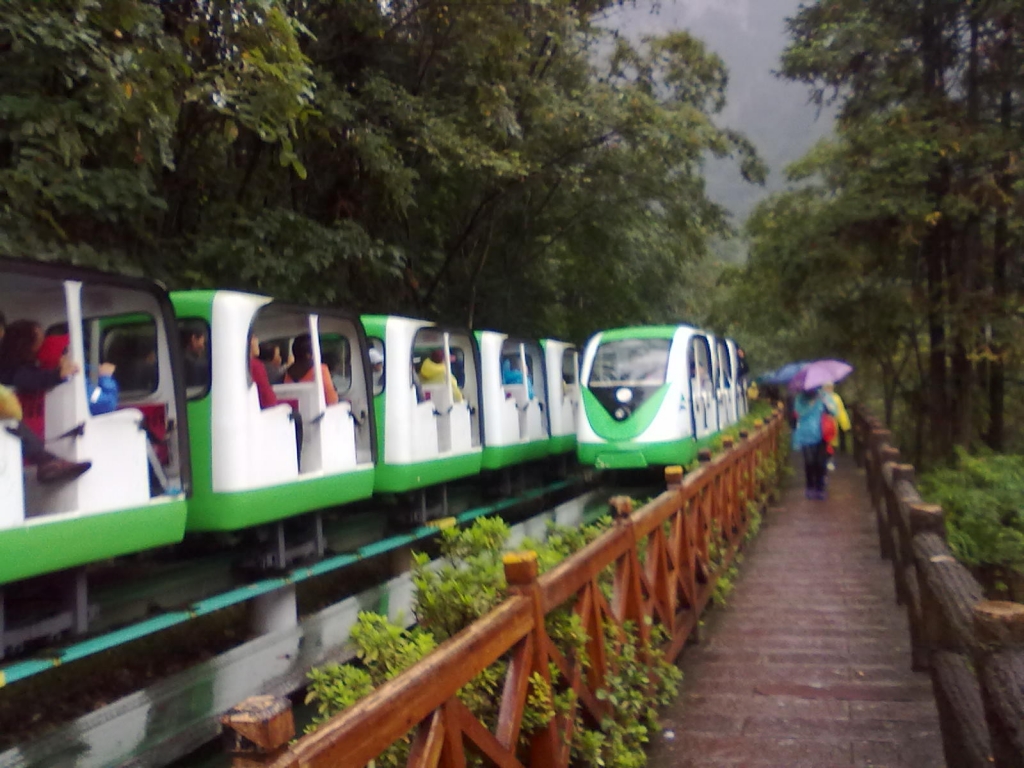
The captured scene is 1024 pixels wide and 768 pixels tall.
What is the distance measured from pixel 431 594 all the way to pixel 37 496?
103 inches

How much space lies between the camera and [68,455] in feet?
15.4

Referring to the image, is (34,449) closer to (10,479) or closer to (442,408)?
(10,479)

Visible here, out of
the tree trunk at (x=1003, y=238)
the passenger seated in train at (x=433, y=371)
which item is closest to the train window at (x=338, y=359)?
the passenger seated in train at (x=433, y=371)

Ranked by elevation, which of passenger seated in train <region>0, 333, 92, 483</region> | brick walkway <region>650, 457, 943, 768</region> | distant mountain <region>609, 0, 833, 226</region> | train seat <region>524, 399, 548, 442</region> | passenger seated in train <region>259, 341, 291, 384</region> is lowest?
brick walkway <region>650, 457, 943, 768</region>

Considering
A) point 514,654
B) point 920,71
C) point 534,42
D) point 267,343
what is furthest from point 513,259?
point 514,654

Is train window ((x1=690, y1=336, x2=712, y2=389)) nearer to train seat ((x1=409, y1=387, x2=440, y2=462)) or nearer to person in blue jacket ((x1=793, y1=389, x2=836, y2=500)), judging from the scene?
person in blue jacket ((x1=793, y1=389, x2=836, y2=500))

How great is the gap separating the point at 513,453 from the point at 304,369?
3.92 metres

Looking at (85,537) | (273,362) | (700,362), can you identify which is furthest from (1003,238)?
(85,537)

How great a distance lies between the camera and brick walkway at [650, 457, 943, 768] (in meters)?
4.17

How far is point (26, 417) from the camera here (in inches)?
182

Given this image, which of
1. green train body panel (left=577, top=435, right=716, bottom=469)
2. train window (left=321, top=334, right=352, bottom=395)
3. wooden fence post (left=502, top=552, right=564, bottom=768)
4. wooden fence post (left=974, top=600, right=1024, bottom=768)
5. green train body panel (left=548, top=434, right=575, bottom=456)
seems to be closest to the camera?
wooden fence post (left=974, top=600, right=1024, bottom=768)

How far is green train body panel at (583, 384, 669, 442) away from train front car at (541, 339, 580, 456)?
28 cm

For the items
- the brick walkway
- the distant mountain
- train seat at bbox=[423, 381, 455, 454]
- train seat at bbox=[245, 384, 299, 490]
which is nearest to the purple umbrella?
the brick walkway

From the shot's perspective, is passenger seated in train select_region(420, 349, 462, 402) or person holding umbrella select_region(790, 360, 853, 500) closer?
passenger seated in train select_region(420, 349, 462, 402)
